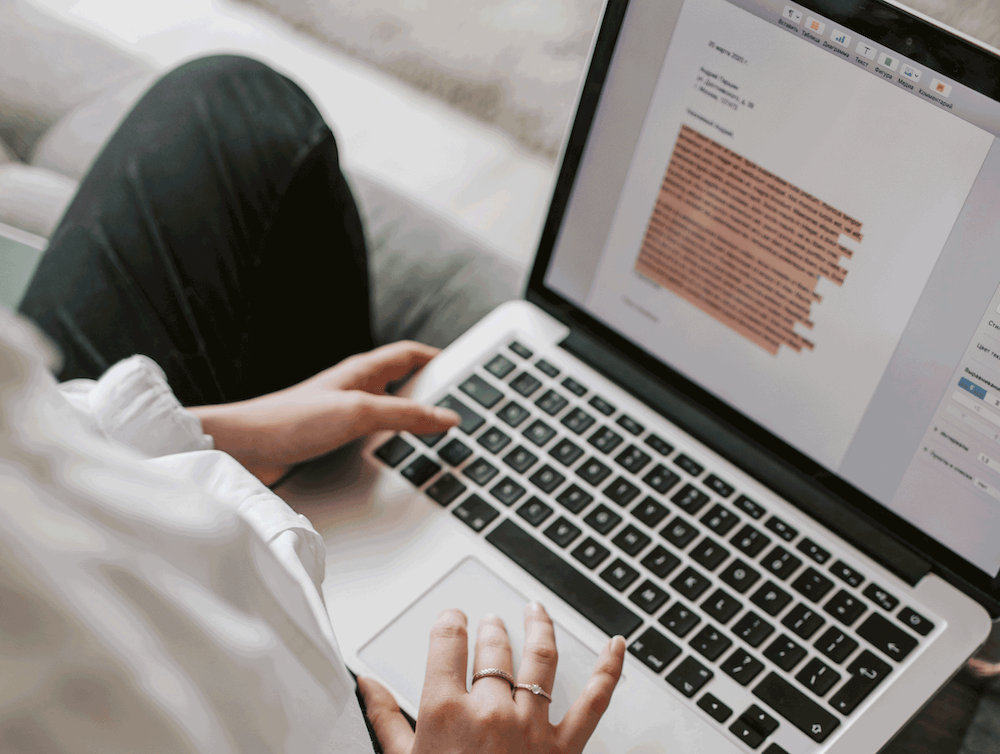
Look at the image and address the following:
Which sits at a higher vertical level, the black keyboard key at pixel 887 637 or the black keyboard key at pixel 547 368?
the black keyboard key at pixel 547 368

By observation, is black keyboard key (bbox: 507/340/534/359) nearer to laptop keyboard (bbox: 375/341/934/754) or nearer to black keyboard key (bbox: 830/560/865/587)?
laptop keyboard (bbox: 375/341/934/754)

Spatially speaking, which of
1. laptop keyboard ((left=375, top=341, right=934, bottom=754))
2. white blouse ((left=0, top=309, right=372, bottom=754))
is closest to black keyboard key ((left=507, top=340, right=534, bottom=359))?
laptop keyboard ((left=375, top=341, right=934, bottom=754))

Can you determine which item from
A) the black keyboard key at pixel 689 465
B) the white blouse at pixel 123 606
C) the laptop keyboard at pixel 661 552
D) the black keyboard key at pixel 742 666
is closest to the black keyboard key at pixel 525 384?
the laptop keyboard at pixel 661 552

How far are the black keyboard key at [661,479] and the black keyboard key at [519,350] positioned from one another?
12 cm

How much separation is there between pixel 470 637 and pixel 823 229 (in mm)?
295

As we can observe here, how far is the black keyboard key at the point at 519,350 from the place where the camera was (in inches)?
24.2

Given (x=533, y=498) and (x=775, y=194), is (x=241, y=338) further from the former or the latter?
(x=775, y=194)

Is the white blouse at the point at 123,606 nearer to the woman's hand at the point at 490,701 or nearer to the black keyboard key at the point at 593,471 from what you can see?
the woman's hand at the point at 490,701

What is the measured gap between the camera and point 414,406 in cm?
56

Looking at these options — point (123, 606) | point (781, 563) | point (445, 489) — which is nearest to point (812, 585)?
point (781, 563)

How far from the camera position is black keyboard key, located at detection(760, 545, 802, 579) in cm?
52

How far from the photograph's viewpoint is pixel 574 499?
1.79 ft

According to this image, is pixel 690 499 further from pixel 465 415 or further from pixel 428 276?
pixel 428 276

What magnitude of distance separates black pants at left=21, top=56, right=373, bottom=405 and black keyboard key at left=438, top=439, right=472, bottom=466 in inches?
7.9
